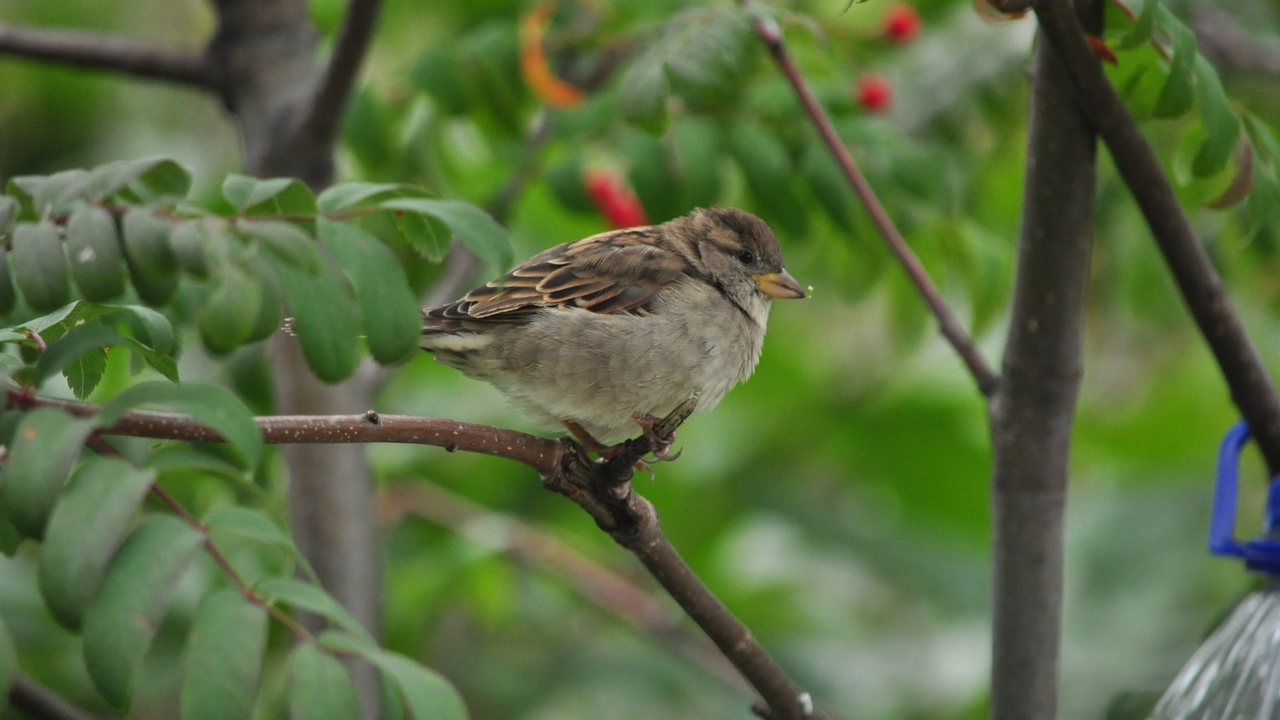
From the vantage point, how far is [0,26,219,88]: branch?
2947 millimetres

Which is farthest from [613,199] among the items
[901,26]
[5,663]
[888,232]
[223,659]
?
[5,663]

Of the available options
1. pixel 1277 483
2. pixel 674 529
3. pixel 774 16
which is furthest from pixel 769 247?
pixel 674 529

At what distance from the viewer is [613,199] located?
11.0 feet

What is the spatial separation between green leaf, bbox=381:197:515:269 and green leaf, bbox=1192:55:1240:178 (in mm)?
1029

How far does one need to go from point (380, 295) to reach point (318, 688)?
461 mm

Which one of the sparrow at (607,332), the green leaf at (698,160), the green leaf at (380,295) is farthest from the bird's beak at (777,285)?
the green leaf at (380,295)

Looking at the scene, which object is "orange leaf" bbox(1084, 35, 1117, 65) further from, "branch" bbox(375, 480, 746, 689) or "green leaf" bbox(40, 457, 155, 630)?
"branch" bbox(375, 480, 746, 689)

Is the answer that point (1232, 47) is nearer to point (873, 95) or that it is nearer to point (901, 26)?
point (901, 26)

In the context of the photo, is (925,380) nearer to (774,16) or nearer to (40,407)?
(774,16)

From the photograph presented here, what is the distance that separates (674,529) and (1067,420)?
2.95m

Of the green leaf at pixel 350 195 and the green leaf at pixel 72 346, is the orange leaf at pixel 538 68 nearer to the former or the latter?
the green leaf at pixel 350 195

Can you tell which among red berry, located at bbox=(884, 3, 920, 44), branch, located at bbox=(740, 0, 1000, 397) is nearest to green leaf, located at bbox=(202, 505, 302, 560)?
branch, located at bbox=(740, 0, 1000, 397)

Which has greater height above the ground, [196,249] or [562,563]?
[196,249]

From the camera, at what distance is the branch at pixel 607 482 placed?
154 centimetres
